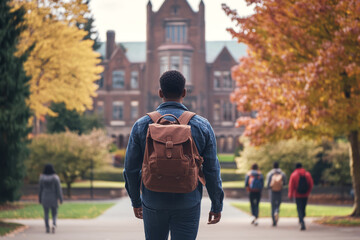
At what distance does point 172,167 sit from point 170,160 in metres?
0.06

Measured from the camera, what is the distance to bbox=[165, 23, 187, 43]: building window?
185 feet

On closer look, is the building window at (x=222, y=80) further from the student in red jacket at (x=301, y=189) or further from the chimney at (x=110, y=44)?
the student in red jacket at (x=301, y=189)

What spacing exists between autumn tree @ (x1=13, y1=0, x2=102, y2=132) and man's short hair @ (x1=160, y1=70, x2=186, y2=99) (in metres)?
21.1

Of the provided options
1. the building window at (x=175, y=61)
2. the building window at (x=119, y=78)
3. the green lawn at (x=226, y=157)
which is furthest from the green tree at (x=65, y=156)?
the building window at (x=119, y=78)

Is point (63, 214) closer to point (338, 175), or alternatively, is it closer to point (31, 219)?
point (31, 219)

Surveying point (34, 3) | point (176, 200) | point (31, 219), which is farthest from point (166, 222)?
point (34, 3)

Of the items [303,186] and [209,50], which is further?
[209,50]

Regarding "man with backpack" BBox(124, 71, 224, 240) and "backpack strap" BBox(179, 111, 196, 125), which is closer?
"man with backpack" BBox(124, 71, 224, 240)

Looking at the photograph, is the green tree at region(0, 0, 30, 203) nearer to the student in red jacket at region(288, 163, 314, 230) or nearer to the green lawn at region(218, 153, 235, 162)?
the student in red jacket at region(288, 163, 314, 230)

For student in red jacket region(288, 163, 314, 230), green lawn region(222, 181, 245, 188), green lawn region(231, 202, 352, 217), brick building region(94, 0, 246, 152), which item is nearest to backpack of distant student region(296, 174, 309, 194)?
student in red jacket region(288, 163, 314, 230)

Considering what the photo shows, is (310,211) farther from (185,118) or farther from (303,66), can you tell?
(185,118)

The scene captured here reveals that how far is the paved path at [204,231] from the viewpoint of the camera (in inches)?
466

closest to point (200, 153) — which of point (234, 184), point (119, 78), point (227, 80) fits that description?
point (234, 184)

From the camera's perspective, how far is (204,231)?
13219 mm
